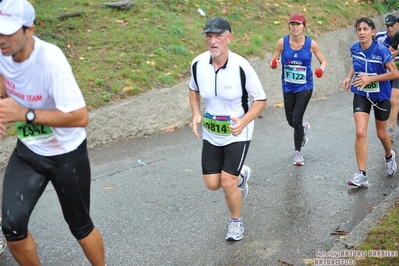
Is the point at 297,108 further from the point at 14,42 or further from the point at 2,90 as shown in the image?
the point at 14,42

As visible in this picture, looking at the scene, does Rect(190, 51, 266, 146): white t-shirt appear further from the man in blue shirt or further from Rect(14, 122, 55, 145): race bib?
the man in blue shirt

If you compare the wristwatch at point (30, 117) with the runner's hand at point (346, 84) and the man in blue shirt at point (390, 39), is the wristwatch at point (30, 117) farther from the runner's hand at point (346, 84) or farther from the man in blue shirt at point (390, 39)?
the man in blue shirt at point (390, 39)

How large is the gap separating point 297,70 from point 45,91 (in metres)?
4.86

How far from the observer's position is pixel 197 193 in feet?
22.9

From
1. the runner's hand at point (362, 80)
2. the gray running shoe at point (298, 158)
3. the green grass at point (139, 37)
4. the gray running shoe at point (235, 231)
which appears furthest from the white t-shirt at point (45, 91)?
the green grass at point (139, 37)

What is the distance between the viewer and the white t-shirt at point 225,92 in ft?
17.5

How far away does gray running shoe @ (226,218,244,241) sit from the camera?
5.61 meters

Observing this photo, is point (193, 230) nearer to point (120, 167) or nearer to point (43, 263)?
point (43, 263)

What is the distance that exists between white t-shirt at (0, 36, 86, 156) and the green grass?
4.96 m

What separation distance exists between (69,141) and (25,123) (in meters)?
0.32

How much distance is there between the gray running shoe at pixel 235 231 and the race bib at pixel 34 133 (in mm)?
2205

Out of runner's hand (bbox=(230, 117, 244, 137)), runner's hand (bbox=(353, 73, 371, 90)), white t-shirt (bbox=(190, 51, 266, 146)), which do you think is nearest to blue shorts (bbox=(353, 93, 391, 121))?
runner's hand (bbox=(353, 73, 371, 90))

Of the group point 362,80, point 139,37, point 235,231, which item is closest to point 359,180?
Result: point 362,80

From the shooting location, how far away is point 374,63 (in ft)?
23.3
